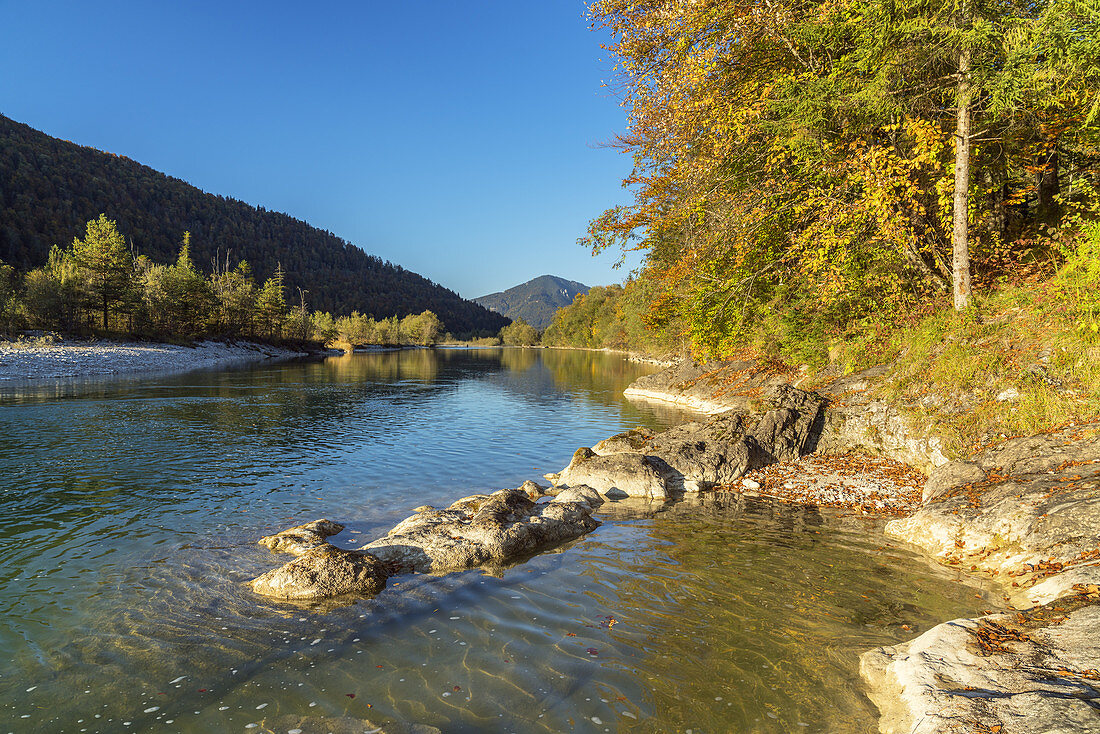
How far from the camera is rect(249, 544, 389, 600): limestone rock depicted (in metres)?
8.02

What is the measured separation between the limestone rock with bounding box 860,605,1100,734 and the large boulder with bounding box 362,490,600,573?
5.86 m

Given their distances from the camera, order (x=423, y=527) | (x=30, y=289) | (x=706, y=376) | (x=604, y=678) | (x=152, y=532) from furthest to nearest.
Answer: (x=30, y=289)
(x=706, y=376)
(x=152, y=532)
(x=423, y=527)
(x=604, y=678)

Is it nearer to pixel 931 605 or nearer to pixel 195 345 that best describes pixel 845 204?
pixel 931 605

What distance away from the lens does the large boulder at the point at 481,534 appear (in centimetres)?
929

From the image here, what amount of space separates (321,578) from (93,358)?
56.6 m

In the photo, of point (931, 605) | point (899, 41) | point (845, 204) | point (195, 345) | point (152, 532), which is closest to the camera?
point (931, 605)

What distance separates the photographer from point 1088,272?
1141 centimetres

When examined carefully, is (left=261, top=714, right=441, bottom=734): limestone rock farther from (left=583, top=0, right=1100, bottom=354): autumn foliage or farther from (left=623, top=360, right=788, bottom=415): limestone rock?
(left=623, top=360, right=788, bottom=415): limestone rock

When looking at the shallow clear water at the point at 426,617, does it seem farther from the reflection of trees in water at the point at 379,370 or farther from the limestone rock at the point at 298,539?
the reflection of trees in water at the point at 379,370

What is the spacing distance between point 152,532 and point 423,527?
609cm

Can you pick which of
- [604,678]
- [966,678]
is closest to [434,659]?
[604,678]

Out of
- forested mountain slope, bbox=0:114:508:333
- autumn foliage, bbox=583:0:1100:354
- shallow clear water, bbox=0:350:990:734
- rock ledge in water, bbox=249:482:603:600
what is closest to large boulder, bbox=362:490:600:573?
rock ledge in water, bbox=249:482:603:600

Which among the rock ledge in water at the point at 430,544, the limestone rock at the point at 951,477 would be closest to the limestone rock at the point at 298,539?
the rock ledge in water at the point at 430,544

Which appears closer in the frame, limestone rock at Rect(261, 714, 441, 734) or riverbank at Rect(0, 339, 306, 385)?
limestone rock at Rect(261, 714, 441, 734)
